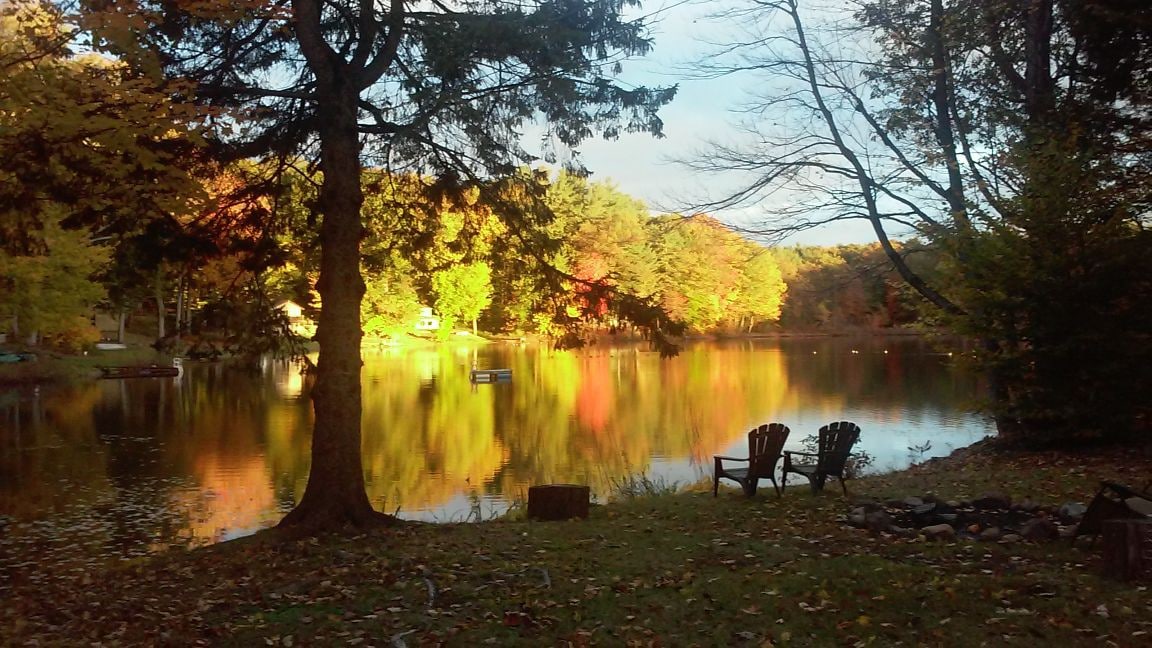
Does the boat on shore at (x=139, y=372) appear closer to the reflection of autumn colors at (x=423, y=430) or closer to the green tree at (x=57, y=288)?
the reflection of autumn colors at (x=423, y=430)

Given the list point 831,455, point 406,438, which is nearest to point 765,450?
point 831,455

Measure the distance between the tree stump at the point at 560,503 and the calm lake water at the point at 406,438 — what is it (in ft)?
10.7

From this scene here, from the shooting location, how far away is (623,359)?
4547 cm

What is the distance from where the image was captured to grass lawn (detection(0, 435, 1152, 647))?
424cm

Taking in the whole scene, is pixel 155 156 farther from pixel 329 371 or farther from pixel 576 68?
pixel 576 68

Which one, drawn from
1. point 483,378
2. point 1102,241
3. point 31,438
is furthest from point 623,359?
point 1102,241

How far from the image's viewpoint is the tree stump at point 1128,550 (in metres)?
4.57

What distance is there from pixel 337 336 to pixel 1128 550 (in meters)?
6.01

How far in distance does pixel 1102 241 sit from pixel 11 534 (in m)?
13.3

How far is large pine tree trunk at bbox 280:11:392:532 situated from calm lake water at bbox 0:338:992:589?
2165 mm

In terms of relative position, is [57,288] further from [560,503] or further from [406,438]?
[560,503]

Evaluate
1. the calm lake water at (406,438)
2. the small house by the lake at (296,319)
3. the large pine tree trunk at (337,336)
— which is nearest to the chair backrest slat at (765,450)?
the calm lake water at (406,438)

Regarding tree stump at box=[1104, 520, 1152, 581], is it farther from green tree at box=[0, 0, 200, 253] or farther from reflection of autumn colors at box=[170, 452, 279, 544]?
reflection of autumn colors at box=[170, 452, 279, 544]

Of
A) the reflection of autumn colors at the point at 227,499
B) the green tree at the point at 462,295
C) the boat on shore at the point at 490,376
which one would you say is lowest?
the reflection of autumn colors at the point at 227,499
